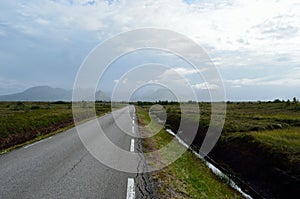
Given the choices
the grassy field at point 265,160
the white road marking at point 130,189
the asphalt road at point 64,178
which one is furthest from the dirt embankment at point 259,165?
the white road marking at point 130,189

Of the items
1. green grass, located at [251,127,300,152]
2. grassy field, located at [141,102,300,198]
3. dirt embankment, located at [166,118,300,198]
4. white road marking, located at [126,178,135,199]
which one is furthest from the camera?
green grass, located at [251,127,300,152]

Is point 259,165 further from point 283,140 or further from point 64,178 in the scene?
point 64,178

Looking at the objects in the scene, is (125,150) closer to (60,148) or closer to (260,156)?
(60,148)

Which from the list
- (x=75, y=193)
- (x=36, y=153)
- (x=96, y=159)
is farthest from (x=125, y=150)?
(x=75, y=193)

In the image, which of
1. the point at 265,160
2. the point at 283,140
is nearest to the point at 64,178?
the point at 265,160

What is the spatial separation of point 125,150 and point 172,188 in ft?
16.6

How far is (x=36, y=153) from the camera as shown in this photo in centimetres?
1065

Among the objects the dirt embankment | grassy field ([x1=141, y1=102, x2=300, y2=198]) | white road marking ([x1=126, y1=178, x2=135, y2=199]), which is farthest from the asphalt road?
grassy field ([x1=141, y1=102, x2=300, y2=198])

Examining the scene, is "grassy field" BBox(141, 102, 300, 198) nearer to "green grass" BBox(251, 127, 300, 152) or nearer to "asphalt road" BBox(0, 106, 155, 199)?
"green grass" BBox(251, 127, 300, 152)

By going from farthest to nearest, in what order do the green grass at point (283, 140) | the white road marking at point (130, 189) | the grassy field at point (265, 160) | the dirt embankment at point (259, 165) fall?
1. the green grass at point (283, 140)
2. the grassy field at point (265, 160)
3. the dirt embankment at point (259, 165)
4. the white road marking at point (130, 189)

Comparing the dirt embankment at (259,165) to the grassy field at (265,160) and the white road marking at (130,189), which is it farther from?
the white road marking at (130,189)

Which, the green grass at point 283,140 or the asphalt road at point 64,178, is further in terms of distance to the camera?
the green grass at point 283,140

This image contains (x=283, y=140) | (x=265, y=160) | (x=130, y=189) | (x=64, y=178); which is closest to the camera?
(x=130, y=189)

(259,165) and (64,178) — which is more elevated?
(64,178)
